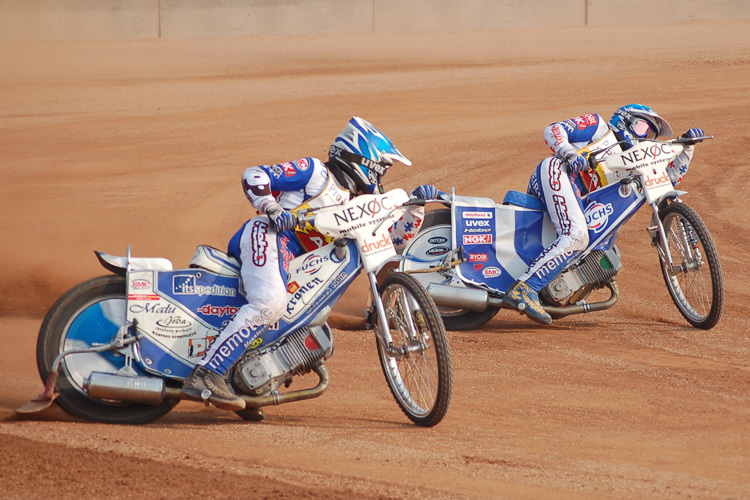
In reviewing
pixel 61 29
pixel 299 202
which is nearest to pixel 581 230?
pixel 299 202

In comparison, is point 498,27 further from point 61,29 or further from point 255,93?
point 61,29

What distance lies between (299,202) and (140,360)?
1.44 m

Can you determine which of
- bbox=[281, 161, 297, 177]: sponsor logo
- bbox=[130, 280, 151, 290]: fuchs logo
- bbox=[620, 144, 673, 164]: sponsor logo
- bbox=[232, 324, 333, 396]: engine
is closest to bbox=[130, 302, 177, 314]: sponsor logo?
bbox=[130, 280, 151, 290]: fuchs logo

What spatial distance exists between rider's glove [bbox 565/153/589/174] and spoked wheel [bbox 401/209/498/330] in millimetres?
1295

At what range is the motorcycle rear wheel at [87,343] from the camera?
20.5 ft

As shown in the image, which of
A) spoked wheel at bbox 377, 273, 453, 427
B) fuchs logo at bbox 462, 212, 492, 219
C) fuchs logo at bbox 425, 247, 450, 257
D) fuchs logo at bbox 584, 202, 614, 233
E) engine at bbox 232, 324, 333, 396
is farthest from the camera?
fuchs logo at bbox 425, 247, 450, 257

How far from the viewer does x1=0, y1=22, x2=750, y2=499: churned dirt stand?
5.43m

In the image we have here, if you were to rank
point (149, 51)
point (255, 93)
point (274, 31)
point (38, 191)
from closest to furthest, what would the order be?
point (38, 191) < point (255, 93) < point (149, 51) < point (274, 31)

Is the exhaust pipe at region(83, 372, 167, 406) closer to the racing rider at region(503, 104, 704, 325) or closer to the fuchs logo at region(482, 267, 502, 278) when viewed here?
the racing rider at region(503, 104, 704, 325)

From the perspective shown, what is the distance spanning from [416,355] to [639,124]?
14.4ft

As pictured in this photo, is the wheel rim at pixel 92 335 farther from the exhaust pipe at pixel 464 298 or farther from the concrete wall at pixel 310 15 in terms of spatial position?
the concrete wall at pixel 310 15

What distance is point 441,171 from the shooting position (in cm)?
1731

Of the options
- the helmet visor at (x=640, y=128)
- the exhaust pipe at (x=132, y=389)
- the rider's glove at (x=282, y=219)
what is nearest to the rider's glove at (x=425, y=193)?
the rider's glove at (x=282, y=219)

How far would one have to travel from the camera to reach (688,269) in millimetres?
9078
